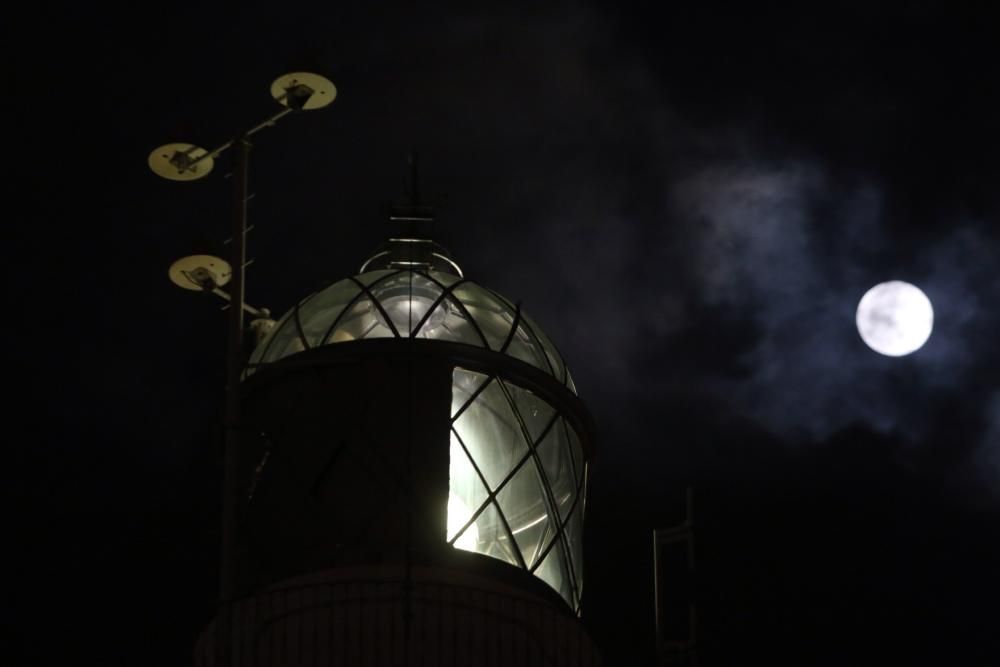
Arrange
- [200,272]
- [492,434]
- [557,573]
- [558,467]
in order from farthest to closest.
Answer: [558,467]
[557,573]
[492,434]
[200,272]

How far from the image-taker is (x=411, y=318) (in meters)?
21.3

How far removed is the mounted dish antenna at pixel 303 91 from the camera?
18.1m

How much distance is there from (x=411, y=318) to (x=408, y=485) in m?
2.03

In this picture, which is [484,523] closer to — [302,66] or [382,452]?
[382,452]

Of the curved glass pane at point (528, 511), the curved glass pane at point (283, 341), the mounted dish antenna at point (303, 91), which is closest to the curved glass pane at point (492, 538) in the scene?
the curved glass pane at point (528, 511)

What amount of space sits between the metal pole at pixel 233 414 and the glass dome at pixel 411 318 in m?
2.64

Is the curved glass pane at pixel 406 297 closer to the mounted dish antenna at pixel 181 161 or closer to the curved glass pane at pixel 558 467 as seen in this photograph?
the curved glass pane at pixel 558 467

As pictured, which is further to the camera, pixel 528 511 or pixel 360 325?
pixel 360 325

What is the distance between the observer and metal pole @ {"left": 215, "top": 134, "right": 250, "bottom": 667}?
691 inches

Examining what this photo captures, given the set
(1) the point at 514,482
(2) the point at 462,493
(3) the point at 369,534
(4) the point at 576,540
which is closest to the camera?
(3) the point at 369,534

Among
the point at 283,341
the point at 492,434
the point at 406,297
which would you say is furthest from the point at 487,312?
the point at 283,341

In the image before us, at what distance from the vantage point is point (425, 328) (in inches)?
834

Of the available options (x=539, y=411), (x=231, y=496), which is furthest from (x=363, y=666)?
(x=539, y=411)

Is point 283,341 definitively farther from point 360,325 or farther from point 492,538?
point 492,538
